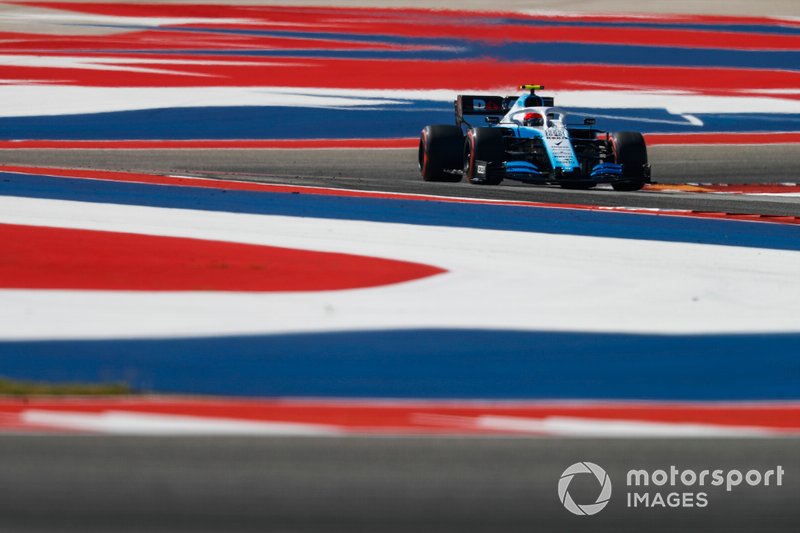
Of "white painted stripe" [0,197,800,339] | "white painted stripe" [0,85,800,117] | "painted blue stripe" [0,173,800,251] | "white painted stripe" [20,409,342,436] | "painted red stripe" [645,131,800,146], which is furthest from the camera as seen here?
"white painted stripe" [0,85,800,117]

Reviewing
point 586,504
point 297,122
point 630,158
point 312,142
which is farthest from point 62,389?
point 297,122

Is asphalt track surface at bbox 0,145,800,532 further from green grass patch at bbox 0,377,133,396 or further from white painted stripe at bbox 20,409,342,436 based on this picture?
green grass patch at bbox 0,377,133,396

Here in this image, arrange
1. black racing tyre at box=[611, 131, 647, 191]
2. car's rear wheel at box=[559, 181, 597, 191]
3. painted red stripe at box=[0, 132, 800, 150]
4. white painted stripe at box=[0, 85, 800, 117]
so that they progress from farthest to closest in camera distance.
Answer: white painted stripe at box=[0, 85, 800, 117], painted red stripe at box=[0, 132, 800, 150], black racing tyre at box=[611, 131, 647, 191], car's rear wheel at box=[559, 181, 597, 191]

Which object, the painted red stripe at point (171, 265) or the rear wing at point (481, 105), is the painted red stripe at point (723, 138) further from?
the painted red stripe at point (171, 265)

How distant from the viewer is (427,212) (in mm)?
11773

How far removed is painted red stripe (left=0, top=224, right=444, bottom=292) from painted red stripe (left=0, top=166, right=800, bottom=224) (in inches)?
137

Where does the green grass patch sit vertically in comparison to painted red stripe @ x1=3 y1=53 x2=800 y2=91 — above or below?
below

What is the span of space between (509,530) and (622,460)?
1.45 feet

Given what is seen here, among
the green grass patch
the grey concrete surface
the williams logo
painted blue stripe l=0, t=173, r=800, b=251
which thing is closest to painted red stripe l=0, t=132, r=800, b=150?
painted blue stripe l=0, t=173, r=800, b=251

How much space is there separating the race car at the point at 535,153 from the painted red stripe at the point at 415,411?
938cm

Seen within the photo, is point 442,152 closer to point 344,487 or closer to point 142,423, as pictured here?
point 142,423

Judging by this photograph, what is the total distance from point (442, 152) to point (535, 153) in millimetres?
1117

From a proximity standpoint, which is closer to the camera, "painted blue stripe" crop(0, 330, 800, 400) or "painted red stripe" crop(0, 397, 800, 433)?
"painted red stripe" crop(0, 397, 800, 433)

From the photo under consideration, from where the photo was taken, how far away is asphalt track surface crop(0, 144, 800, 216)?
1401 centimetres
